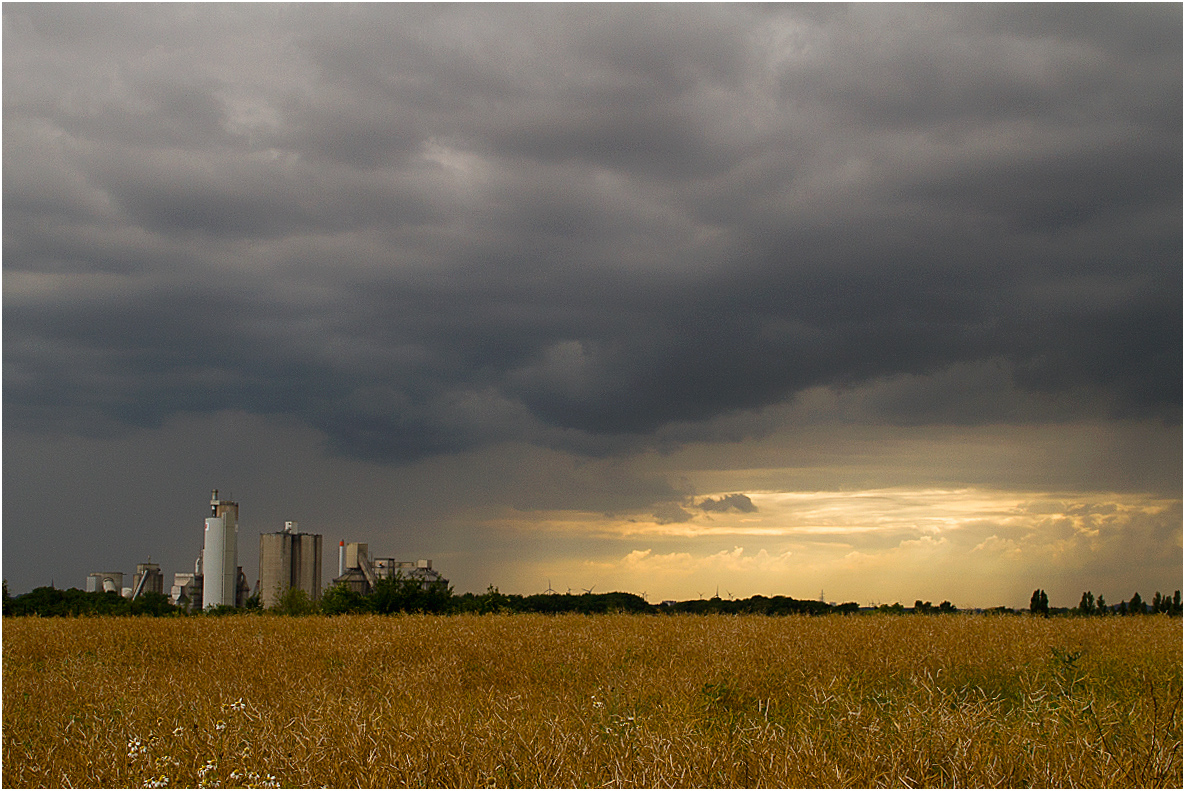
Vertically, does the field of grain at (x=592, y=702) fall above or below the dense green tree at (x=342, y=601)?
above

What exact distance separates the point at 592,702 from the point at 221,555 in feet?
261

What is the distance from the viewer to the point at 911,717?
5082 millimetres

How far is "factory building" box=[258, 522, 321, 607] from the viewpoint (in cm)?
8154

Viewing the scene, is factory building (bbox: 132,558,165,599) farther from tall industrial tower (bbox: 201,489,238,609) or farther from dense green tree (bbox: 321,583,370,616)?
dense green tree (bbox: 321,583,370,616)

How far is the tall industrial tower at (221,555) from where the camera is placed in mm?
76375

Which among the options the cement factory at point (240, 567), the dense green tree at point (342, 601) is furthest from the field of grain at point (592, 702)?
the cement factory at point (240, 567)

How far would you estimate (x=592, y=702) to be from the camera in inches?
288

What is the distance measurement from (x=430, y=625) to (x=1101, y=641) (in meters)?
11.5

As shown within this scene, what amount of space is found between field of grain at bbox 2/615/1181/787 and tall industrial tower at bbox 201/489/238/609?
65255 mm

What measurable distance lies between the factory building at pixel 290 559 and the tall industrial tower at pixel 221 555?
2.92 meters

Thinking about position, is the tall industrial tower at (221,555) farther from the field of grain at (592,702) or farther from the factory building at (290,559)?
the field of grain at (592,702)

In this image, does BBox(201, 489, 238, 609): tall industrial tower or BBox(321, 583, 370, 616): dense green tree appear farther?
BBox(201, 489, 238, 609): tall industrial tower

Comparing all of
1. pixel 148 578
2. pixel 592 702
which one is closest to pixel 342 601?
pixel 592 702

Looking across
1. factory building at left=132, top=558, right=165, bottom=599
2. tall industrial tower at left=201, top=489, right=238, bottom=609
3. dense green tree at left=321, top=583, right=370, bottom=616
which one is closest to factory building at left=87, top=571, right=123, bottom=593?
factory building at left=132, top=558, right=165, bottom=599
